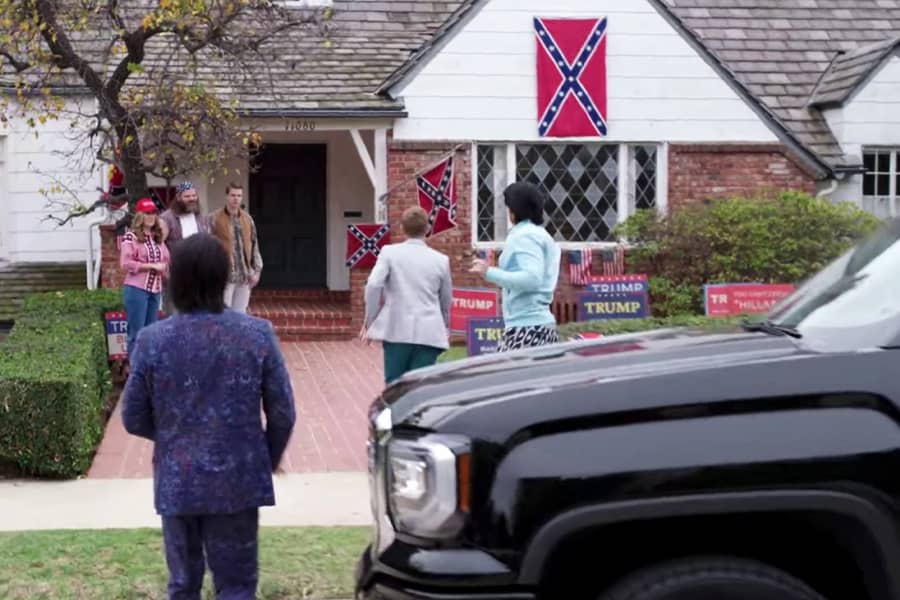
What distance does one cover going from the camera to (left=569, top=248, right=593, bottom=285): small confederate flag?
52.1 ft

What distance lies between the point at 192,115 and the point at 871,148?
9.95 m

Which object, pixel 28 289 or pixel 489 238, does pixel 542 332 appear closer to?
pixel 489 238

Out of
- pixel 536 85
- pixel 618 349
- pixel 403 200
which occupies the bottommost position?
pixel 618 349

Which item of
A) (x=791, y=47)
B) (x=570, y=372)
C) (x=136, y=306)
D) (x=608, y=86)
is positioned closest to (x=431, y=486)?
(x=570, y=372)

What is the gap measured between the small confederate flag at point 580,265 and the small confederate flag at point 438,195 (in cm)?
157

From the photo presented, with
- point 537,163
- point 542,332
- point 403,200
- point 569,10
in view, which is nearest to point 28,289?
point 403,200

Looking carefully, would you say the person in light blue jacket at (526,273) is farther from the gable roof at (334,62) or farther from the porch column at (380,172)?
the porch column at (380,172)

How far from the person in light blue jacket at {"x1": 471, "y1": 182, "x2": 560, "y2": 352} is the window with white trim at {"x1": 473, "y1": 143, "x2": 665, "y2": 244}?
841 centimetres

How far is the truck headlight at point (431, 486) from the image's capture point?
338 cm

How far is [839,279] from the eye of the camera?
4109mm

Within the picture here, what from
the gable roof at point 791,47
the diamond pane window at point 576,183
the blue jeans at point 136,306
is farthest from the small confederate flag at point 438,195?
the blue jeans at point 136,306

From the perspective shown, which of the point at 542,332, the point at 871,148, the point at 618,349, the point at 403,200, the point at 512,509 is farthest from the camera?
the point at 871,148

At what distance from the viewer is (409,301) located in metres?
7.95

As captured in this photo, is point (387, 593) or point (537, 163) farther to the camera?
point (537, 163)
